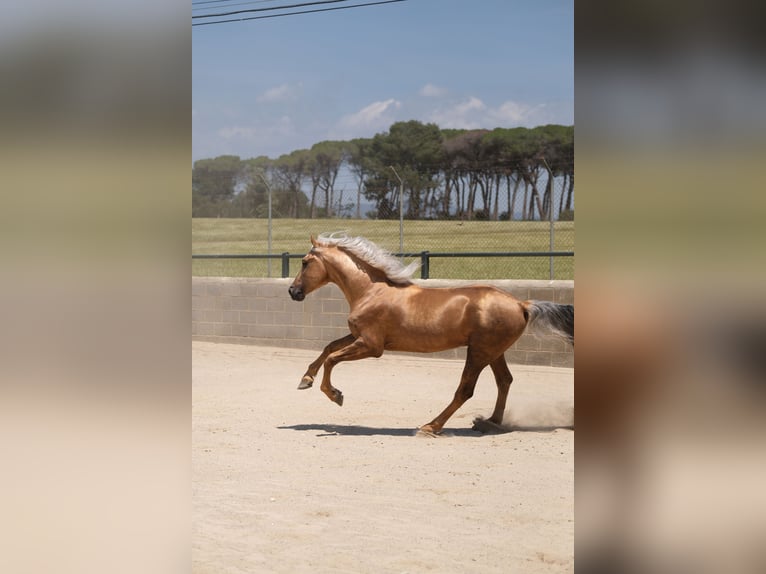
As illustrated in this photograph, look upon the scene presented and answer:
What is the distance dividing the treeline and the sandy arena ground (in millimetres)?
8999

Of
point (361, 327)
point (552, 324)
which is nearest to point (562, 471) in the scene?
point (552, 324)

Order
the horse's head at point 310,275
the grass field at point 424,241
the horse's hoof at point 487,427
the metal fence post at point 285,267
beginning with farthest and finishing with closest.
Answer: 1. the grass field at point 424,241
2. the metal fence post at point 285,267
3. the horse's head at point 310,275
4. the horse's hoof at point 487,427

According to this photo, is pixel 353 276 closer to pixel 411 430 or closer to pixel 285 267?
pixel 411 430

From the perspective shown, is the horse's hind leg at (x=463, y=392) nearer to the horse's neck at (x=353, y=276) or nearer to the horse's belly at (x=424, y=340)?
the horse's belly at (x=424, y=340)

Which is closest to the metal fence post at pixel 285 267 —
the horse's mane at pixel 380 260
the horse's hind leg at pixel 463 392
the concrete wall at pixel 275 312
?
the concrete wall at pixel 275 312

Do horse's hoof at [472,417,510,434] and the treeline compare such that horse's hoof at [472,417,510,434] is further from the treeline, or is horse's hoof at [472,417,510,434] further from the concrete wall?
the treeline

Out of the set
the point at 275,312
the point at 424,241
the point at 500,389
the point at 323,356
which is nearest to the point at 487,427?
the point at 500,389

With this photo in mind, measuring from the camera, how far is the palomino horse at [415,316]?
6965 millimetres

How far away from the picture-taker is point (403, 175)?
3581cm
